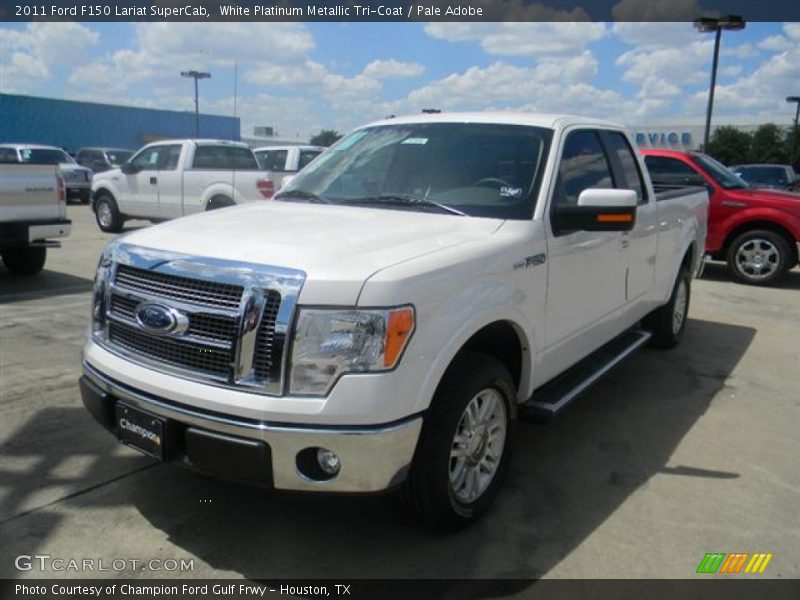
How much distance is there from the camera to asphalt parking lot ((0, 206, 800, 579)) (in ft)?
9.91

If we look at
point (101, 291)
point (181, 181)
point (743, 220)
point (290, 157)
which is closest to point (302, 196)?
point (101, 291)

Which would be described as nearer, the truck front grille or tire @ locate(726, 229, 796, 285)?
the truck front grille

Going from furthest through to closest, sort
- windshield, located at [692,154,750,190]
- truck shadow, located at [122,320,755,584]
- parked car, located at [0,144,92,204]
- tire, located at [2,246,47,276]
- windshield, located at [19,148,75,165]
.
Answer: parked car, located at [0,144,92,204], windshield, located at [19,148,75,165], windshield, located at [692,154,750,190], tire, located at [2,246,47,276], truck shadow, located at [122,320,755,584]

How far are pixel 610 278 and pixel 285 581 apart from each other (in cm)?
271

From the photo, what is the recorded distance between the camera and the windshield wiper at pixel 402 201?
369 centimetres

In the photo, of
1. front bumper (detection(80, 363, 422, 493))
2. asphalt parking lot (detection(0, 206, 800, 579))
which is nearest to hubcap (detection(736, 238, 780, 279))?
asphalt parking lot (detection(0, 206, 800, 579))

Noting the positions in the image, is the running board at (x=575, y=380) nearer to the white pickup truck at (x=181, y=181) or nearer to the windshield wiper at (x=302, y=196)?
the windshield wiper at (x=302, y=196)

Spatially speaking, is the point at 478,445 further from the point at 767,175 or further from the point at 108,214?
the point at 767,175

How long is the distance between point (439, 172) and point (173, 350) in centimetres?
184

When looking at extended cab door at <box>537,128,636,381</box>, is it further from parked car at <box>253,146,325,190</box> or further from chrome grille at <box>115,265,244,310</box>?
parked car at <box>253,146,325,190</box>

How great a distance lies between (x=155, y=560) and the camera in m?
2.97

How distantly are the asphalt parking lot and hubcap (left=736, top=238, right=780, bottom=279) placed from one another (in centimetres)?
552

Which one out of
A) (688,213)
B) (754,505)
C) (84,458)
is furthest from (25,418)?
(688,213)

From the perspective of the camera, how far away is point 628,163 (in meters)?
5.15
